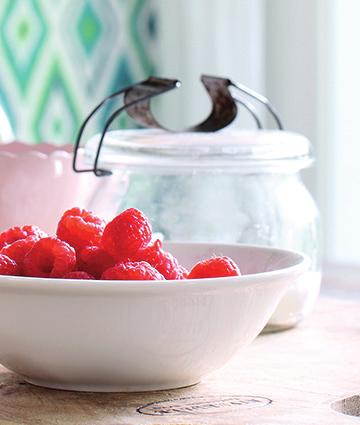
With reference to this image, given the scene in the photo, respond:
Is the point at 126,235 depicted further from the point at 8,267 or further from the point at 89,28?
the point at 89,28

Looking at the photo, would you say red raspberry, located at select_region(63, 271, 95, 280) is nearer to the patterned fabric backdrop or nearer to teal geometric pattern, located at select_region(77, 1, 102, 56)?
the patterned fabric backdrop

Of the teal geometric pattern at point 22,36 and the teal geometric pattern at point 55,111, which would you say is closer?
the teal geometric pattern at point 22,36

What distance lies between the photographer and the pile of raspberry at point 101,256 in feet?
2.68

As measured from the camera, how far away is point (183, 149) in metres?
1.15

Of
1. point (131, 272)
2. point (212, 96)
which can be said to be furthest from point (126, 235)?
point (212, 96)

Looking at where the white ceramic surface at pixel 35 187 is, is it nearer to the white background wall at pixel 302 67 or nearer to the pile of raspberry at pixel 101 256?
the pile of raspberry at pixel 101 256

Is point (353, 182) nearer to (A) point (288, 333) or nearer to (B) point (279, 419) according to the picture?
(A) point (288, 333)

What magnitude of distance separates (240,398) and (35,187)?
48 centimetres

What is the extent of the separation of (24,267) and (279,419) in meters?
0.24

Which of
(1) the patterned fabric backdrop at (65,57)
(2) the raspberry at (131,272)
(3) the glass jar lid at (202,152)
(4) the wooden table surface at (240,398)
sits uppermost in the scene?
(1) the patterned fabric backdrop at (65,57)

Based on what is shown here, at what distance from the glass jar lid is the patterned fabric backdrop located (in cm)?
106

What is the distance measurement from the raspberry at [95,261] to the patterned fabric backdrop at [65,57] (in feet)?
4.55

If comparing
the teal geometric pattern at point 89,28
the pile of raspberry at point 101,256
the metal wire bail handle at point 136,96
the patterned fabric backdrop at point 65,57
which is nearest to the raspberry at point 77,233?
the pile of raspberry at point 101,256

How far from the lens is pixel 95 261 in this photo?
0.84 meters
